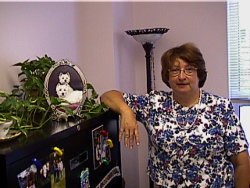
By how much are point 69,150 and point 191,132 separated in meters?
0.62

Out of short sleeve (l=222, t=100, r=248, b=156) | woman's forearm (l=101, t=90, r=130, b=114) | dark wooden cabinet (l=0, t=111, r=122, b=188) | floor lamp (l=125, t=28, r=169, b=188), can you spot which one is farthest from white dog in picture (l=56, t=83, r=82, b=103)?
floor lamp (l=125, t=28, r=169, b=188)

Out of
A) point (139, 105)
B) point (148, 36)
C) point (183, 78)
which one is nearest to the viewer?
point (183, 78)

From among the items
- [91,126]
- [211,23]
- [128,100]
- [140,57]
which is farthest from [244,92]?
[91,126]

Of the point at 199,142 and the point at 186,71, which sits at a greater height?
the point at 186,71

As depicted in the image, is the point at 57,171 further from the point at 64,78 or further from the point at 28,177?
the point at 64,78

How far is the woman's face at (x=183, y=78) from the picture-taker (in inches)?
62.2

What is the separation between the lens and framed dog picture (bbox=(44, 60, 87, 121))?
136 centimetres

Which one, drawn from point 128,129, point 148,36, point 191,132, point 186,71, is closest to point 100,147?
point 128,129

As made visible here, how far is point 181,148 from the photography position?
1571mm

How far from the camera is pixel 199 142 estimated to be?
155 centimetres

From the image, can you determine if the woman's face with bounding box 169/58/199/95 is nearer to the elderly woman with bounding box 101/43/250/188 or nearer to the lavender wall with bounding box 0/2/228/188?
the elderly woman with bounding box 101/43/250/188

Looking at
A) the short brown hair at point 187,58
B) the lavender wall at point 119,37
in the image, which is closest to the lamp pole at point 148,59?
the lavender wall at point 119,37

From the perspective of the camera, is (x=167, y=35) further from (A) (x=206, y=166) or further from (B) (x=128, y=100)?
(A) (x=206, y=166)

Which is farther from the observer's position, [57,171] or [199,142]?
[199,142]
